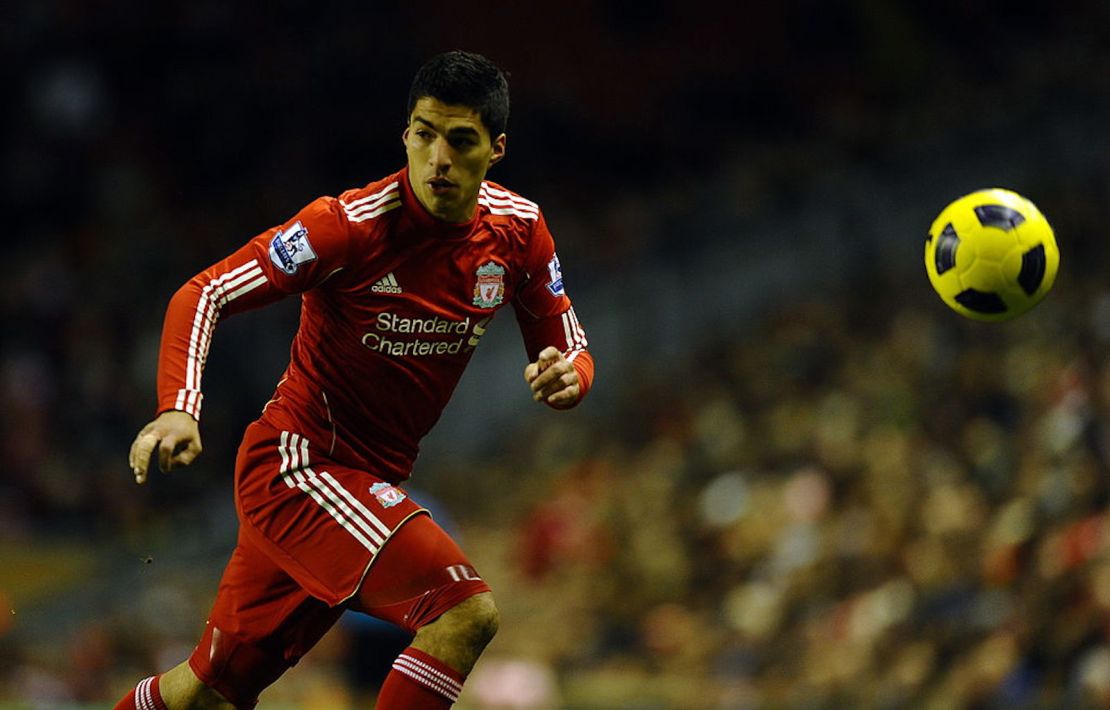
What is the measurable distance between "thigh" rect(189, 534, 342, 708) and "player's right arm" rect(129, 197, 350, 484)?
2.46 ft

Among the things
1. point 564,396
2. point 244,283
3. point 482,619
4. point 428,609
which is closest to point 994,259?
point 564,396

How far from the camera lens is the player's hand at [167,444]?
14.4 ft

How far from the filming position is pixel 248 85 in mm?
17109

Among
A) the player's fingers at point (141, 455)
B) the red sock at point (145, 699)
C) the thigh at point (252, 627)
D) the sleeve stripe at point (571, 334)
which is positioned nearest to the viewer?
the player's fingers at point (141, 455)

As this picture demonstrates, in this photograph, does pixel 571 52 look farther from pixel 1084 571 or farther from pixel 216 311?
pixel 216 311

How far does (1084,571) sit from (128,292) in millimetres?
9470

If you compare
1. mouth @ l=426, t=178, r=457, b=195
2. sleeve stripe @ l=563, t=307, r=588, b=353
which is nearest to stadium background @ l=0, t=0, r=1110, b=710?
sleeve stripe @ l=563, t=307, r=588, b=353

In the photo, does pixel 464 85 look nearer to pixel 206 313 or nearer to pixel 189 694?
pixel 206 313

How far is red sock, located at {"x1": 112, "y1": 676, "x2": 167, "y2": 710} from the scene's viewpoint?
5.36 metres

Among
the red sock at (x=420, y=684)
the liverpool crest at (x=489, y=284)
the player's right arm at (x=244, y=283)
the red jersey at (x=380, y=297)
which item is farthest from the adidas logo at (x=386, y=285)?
the red sock at (x=420, y=684)

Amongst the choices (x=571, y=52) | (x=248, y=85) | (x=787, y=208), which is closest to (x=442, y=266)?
(x=787, y=208)

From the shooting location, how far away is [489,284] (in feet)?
17.4

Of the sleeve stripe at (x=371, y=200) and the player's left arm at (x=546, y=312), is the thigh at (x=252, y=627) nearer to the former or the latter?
the player's left arm at (x=546, y=312)

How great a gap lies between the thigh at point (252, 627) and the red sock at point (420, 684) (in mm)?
594
